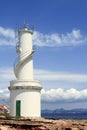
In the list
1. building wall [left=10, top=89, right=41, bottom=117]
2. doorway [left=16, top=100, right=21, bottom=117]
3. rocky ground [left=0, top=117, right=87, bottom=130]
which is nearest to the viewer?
rocky ground [left=0, top=117, right=87, bottom=130]

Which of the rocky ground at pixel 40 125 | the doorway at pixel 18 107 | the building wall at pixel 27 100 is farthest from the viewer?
the doorway at pixel 18 107

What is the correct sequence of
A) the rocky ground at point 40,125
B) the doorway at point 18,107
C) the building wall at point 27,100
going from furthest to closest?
the doorway at point 18,107 → the building wall at point 27,100 → the rocky ground at point 40,125

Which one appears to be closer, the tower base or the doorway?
the tower base

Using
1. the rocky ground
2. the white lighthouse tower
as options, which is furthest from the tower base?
the rocky ground

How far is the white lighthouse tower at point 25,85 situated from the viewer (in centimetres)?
4512

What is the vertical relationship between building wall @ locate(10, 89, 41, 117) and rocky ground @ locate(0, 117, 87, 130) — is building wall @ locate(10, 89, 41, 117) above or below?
above

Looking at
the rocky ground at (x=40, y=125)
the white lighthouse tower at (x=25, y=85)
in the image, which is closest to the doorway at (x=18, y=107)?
the white lighthouse tower at (x=25, y=85)

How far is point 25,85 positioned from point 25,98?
1570 millimetres

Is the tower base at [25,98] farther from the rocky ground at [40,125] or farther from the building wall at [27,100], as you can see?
the rocky ground at [40,125]

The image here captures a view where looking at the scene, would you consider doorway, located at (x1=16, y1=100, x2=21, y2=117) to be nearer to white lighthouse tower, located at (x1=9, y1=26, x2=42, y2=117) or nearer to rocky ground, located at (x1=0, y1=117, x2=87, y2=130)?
white lighthouse tower, located at (x1=9, y1=26, x2=42, y2=117)

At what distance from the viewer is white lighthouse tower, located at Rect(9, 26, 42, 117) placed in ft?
148

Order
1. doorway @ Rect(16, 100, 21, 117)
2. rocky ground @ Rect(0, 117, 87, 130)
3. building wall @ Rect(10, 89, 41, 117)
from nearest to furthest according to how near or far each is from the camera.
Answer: rocky ground @ Rect(0, 117, 87, 130), building wall @ Rect(10, 89, 41, 117), doorway @ Rect(16, 100, 21, 117)

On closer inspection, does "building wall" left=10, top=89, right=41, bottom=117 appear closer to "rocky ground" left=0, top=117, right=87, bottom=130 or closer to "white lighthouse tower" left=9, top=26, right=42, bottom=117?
"white lighthouse tower" left=9, top=26, right=42, bottom=117

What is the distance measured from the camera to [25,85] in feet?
148
